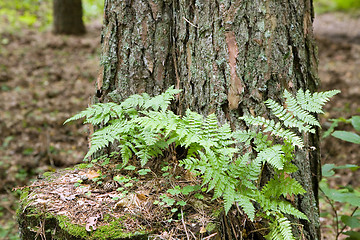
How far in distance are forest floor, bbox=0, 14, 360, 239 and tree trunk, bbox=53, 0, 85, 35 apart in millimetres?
333

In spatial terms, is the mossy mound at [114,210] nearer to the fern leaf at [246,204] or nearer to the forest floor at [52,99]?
the fern leaf at [246,204]

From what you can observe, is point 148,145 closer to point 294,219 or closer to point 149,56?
point 149,56

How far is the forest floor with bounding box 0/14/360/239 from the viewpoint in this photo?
4.86 m

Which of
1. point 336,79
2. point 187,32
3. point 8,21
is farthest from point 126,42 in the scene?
point 8,21

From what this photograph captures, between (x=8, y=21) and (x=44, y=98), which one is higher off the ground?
(x=8, y=21)

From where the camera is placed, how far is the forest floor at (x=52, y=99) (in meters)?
4.86

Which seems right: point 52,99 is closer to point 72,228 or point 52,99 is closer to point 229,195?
point 72,228

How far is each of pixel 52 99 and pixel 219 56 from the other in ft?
16.4

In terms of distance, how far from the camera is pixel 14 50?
853 centimetres

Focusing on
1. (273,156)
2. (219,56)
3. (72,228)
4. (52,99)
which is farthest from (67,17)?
(273,156)

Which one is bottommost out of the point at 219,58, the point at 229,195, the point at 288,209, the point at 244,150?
the point at 288,209

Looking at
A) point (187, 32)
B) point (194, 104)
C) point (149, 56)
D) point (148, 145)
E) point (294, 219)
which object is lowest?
point (294, 219)

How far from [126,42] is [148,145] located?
0.93 meters

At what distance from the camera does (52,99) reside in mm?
6578
